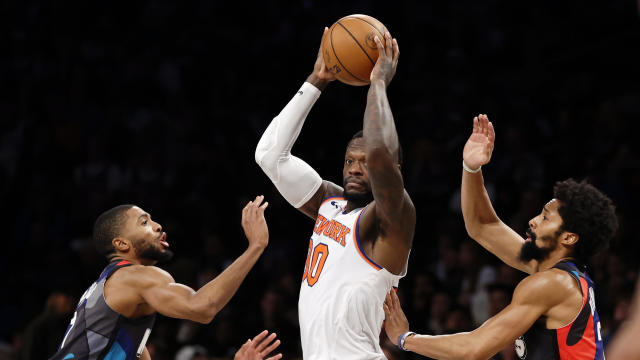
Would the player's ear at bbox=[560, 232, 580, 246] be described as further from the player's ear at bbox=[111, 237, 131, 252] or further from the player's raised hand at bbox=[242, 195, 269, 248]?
the player's ear at bbox=[111, 237, 131, 252]

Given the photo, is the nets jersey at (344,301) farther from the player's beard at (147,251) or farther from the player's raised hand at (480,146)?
the player's beard at (147,251)

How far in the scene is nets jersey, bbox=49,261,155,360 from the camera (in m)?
4.05

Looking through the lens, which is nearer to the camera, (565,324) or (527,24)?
(565,324)

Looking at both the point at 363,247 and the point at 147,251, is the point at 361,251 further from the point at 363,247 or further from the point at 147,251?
the point at 147,251

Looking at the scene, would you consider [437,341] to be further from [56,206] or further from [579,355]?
[56,206]

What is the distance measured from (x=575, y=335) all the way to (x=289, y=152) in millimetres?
1750

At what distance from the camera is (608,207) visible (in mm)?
3779

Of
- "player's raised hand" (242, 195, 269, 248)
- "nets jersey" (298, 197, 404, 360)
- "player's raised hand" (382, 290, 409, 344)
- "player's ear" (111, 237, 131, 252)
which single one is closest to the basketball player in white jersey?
"nets jersey" (298, 197, 404, 360)

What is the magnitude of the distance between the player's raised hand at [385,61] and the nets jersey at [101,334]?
175 centimetres

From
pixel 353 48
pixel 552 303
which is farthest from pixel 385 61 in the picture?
pixel 552 303

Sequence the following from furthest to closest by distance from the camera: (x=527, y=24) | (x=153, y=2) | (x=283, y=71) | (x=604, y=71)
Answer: (x=153, y=2) < (x=283, y=71) < (x=527, y=24) < (x=604, y=71)

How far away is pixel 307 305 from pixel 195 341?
14.3ft

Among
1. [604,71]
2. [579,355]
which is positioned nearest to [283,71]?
[604,71]

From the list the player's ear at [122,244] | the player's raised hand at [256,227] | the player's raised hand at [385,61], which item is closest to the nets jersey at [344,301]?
the player's raised hand at [256,227]
